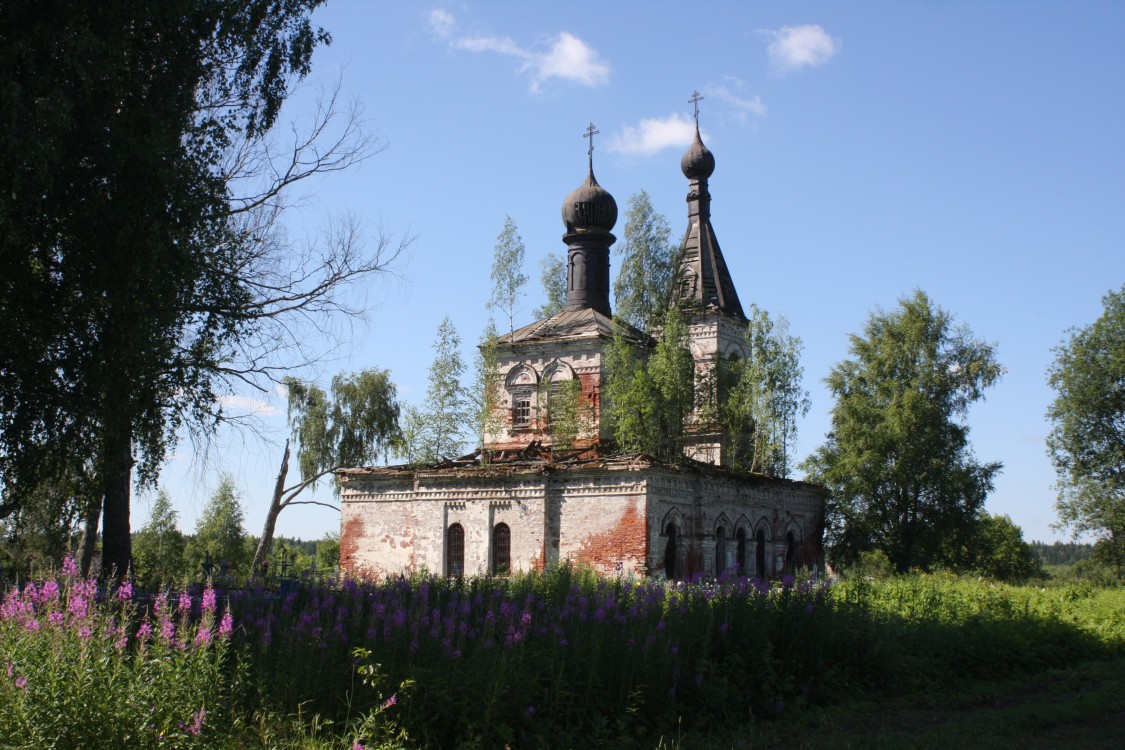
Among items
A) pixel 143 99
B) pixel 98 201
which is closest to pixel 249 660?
pixel 98 201

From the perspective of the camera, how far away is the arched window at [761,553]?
87.7 feet

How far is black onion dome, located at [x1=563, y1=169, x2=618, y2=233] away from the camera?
102 ft

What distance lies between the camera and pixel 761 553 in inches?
1066

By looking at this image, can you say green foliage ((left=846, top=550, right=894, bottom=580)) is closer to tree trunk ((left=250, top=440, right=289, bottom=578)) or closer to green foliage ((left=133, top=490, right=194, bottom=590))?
tree trunk ((left=250, top=440, right=289, bottom=578))

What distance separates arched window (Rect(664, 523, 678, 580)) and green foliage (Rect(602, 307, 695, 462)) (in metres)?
3.42

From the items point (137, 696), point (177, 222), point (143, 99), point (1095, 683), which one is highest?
point (143, 99)

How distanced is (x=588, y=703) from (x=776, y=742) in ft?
5.36

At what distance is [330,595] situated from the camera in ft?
31.0

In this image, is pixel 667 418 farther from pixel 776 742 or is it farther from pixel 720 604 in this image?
pixel 776 742

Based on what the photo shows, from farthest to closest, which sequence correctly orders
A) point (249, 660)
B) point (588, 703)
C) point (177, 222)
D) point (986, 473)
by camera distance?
point (986, 473)
point (177, 222)
point (588, 703)
point (249, 660)

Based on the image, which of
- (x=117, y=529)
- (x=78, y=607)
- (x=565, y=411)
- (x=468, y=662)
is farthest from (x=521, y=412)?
(x=78, y=607)

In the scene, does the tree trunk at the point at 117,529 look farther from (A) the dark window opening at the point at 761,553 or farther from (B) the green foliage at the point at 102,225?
(A) the dark window opening at the point at 761,553

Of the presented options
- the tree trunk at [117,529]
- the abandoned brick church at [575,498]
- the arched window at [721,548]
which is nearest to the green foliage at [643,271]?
the abandoned brick church at [575,498]

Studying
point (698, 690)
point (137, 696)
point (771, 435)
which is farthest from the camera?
point (771, 435)
